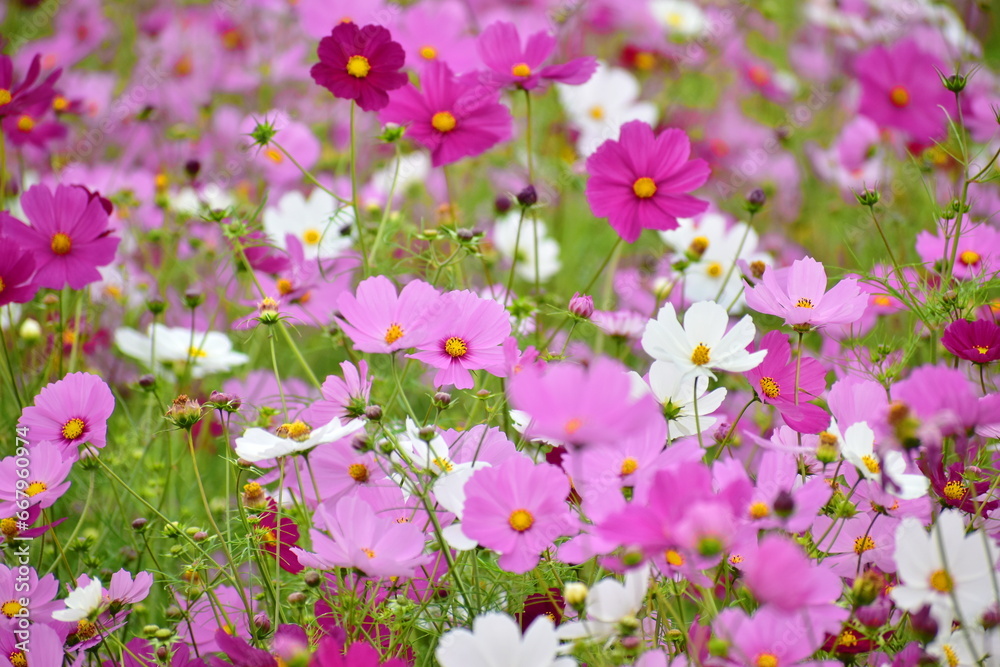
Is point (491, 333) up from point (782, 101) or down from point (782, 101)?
down

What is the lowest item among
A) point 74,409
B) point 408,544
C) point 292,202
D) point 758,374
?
point 74,409

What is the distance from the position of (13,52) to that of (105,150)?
13.0 inches

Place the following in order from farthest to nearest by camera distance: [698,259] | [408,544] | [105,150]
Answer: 1. [105,150]
2. [698,259]
3. [408,544]

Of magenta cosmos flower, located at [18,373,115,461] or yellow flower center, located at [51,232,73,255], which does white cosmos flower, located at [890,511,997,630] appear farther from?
yellow flower center, located at [51,232,73,255]

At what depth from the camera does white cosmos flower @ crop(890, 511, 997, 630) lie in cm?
59

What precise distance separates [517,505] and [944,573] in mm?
295

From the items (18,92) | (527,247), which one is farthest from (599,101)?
(18,92)

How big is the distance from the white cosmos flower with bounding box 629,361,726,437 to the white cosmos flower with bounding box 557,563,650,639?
18 centimetres

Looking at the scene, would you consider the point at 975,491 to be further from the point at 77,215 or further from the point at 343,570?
the point at 77,215

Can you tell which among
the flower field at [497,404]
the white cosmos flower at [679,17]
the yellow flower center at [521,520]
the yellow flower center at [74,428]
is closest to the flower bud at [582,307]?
the flower field at [497,404]

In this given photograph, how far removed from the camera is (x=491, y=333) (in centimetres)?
78

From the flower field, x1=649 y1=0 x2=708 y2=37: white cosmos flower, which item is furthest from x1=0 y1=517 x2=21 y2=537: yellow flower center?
x1=649 y1=0 x2=708 y2=37: white cosmos flower

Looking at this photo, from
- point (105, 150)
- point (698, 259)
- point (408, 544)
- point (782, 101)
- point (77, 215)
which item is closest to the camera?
point (408, 544)

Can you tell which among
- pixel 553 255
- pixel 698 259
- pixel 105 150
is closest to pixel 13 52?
pixel 105 150
